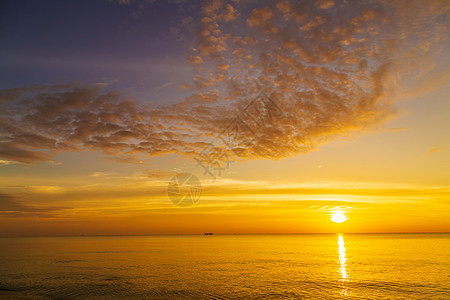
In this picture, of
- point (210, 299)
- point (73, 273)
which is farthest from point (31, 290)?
point (210, 299)

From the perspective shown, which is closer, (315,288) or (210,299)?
(210,299)

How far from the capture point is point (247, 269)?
56.2 m

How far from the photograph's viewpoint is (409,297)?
34.2m

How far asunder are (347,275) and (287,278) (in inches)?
419

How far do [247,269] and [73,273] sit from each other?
3015cm

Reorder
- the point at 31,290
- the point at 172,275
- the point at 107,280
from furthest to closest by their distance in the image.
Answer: the point at 172,275 → the point at 107,280 → the point at 31,290

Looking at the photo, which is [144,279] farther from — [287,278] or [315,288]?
[315,288]

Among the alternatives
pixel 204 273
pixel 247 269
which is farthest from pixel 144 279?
pixel 247 269

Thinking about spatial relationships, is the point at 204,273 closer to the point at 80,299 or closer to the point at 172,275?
the point at 172,275

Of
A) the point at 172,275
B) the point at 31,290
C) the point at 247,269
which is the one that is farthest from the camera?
the point at 247,269

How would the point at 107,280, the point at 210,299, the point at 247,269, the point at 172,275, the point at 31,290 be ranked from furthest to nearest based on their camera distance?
the point at 247,269
the point at 172,275
the point at 107,280
the point at 31,290
the point at 210,299

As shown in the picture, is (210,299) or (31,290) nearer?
(210,299)

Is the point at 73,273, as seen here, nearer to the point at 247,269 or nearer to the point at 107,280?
the point at 107,280

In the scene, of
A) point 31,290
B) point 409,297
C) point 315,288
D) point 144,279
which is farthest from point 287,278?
point 31,290
